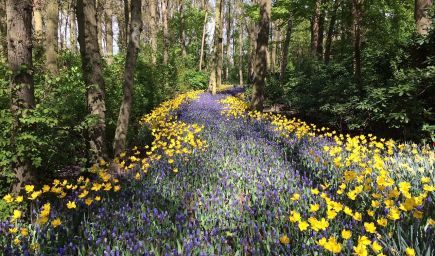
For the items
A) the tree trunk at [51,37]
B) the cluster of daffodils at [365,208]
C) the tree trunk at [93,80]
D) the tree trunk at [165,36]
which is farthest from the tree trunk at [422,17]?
the tree trunk at [165,36]

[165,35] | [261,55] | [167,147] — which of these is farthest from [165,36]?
[167,147]

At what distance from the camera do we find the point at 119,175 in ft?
16.6

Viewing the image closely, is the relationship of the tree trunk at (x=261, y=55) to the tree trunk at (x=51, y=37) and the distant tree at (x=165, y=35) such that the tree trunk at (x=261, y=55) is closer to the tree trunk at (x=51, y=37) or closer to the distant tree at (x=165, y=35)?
the tree trunk at (x=51, y=37)

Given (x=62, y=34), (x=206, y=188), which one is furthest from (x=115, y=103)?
(x=62, y=34)

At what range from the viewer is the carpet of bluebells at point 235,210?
2.78 meters

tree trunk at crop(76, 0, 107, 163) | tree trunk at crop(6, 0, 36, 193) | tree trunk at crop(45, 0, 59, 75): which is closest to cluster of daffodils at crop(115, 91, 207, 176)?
tree trunk at crop(76, 0, 107, 163)

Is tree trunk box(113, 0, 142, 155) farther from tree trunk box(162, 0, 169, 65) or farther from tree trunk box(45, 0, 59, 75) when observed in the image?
tree trunk box(162, 0, 169, 65)

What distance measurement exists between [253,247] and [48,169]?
4.01 m

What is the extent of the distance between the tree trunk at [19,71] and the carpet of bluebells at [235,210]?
37 cm

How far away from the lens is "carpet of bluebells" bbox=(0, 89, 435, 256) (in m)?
2.78

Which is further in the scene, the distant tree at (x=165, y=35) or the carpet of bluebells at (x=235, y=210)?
the distant tree at (x=165, y=35)

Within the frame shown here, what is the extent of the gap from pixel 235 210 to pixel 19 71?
3064 millimetres

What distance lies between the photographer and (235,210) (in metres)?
3.75

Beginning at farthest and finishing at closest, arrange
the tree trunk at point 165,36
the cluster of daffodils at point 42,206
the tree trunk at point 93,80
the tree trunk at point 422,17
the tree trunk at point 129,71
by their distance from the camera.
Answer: the tree trunk at point 165,36, the tree trunk at point 422,17, the tree trunk at point 129,71, the tree trunk at point 93,80, the cluster of daffodils at point 42,206
